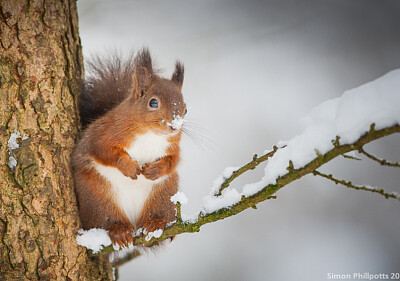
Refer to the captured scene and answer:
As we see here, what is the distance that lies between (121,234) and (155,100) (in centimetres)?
73

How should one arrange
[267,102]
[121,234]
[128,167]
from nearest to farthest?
[121,234] → [128,167] → [267,102]

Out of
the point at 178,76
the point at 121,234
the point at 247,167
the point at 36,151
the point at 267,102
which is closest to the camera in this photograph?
the point at 247,167

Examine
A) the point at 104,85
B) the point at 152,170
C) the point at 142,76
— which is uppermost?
the point at 104,85

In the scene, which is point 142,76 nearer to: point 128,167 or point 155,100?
point 155,100

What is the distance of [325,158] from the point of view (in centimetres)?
121

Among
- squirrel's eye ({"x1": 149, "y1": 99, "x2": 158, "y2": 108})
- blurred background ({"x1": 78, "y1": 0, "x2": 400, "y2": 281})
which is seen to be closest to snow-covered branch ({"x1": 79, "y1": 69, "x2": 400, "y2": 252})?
squirrel's eye ({"x1": 149, "y1": 99, "x2": 158, "y2": 108})

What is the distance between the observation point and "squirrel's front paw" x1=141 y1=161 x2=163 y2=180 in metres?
→ 2.06

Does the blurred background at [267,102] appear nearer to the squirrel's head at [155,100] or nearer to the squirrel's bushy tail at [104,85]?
the squirrel's bushy tail at [104,85]

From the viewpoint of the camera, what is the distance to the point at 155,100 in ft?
6.92

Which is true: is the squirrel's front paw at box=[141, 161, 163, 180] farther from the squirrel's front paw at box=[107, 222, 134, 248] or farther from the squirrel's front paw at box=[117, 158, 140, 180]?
the squirrel's front paw at box=[107, 222, 134, 248]

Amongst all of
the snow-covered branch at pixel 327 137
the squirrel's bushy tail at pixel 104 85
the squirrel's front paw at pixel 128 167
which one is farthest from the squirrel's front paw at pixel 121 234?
the squirrel's bushy tail at pixel 104 85

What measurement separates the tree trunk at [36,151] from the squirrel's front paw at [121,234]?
160 millimetres

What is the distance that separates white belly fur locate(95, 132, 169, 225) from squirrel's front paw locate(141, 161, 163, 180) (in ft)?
0.35

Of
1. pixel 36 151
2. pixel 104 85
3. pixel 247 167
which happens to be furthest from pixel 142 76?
pixel 247 167
